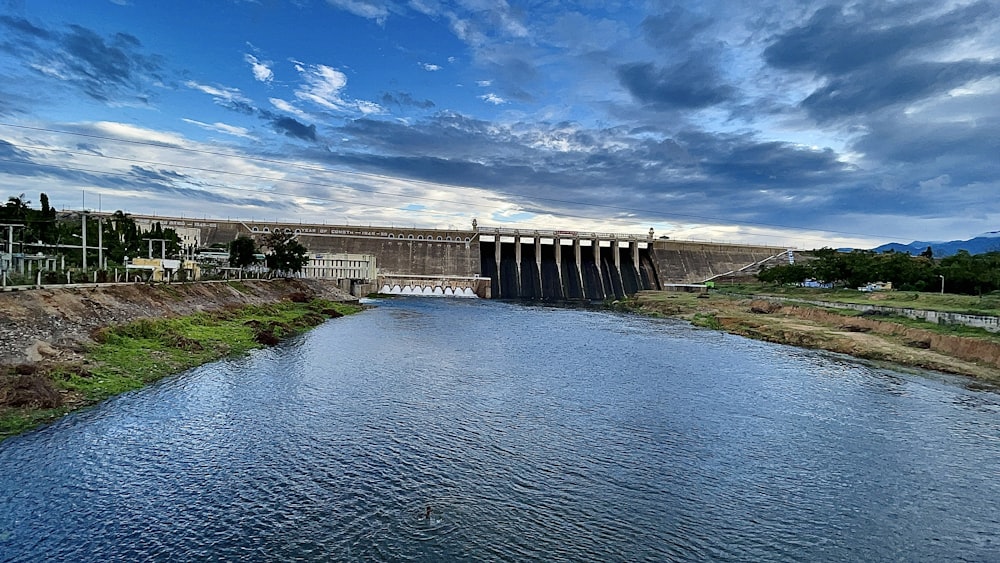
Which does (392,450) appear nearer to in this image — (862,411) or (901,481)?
(901,481)

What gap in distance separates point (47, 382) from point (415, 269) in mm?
86166

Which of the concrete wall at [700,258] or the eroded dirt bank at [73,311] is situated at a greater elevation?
the concrete wall at [700,258]

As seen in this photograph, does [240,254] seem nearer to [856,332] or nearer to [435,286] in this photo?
[435,286]

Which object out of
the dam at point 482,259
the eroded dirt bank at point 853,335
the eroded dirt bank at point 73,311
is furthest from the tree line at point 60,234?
the eroded dirt bank at point 853,335

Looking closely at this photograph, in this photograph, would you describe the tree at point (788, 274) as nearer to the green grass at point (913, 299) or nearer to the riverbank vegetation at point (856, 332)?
the green grass at point (913, 299)

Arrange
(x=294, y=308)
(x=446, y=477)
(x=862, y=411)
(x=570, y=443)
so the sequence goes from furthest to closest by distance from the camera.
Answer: (x=294, y=308), (x=862, y=411), (x=570, y=443), (x=446, y=477)

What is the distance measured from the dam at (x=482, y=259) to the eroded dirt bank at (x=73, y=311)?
52.3 m

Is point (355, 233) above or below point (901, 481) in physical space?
above

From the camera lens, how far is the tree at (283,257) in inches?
3342

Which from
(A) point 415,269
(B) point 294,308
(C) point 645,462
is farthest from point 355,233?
(C) point 645,462

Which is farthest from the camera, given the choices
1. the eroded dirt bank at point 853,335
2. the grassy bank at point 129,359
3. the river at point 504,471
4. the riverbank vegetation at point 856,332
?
the riverbank vegetation at point 856,332

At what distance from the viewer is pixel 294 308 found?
63.0 m

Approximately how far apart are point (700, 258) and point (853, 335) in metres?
75.7

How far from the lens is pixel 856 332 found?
47.2 metres
